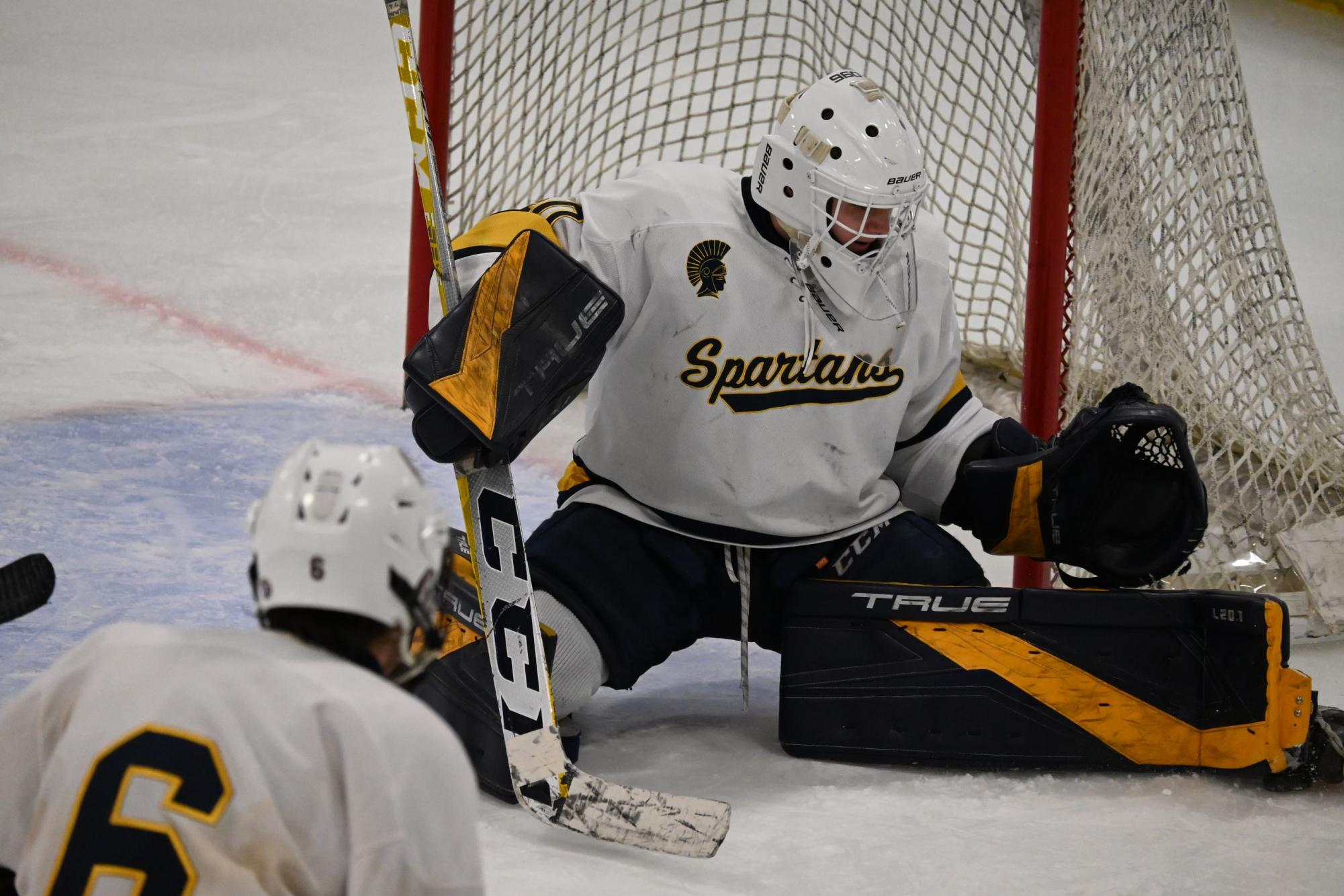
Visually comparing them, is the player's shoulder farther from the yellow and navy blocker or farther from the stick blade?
the stick blade

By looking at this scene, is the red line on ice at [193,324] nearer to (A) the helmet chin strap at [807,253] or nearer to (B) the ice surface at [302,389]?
(B) the ice surface at [302,389]

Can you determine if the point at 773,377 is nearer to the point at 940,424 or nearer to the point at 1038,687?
the point at 940,424

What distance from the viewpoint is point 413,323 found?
3.54 m

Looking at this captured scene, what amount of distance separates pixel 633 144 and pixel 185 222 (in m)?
1.54

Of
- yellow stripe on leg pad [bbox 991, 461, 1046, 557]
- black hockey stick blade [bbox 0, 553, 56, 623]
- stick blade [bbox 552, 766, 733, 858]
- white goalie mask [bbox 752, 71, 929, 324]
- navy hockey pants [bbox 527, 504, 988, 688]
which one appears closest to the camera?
black hockey stick blade [bbox 0, 553, 56, 623]

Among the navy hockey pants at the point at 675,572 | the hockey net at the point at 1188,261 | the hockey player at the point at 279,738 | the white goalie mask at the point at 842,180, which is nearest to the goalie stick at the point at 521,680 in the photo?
the navy hockey pants at the point at 675,572

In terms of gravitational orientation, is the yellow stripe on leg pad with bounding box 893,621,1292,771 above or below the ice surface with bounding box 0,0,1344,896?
above

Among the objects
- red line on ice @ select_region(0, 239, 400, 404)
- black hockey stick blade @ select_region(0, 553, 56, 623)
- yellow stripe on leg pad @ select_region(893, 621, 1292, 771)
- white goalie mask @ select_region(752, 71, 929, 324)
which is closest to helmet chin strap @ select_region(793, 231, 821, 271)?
white goalie mask @ select_region(752, 71, 929, 324)

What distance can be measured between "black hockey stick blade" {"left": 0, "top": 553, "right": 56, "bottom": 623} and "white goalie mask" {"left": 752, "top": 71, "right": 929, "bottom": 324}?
3.86ft

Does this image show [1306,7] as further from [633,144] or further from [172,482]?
[172,482]

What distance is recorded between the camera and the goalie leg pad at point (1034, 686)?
2.17 meters

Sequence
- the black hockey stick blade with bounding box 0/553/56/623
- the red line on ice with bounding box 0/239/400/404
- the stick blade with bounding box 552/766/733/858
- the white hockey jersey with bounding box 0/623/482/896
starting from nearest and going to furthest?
the white hockey jersey with bounding box 0/623/482/896, the black hockey stick blade with bounding box 0/553/56/623, the stick blade with bounding box 552/766/733/858, the red line on ice with bounding box 0/239/400/404

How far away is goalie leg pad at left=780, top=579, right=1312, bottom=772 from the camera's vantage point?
2.17 metres

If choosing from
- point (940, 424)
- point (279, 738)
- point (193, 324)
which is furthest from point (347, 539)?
point (193, 324)
